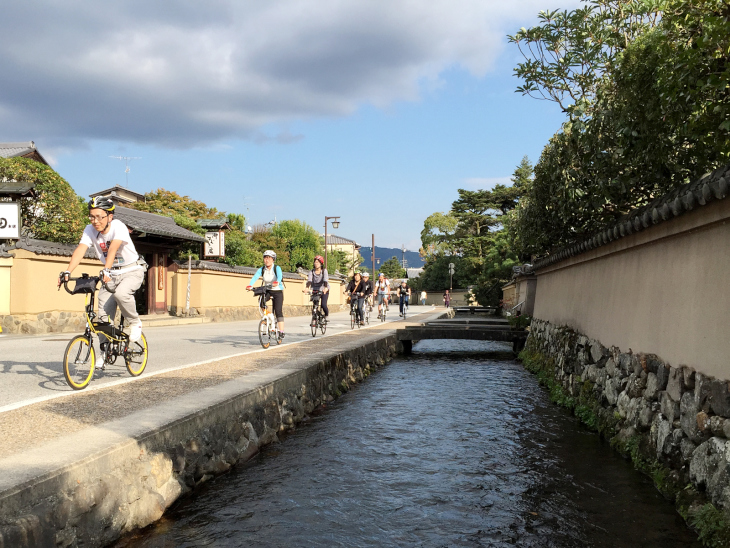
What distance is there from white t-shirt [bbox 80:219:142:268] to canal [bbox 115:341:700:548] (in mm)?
2755

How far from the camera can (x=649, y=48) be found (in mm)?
6445

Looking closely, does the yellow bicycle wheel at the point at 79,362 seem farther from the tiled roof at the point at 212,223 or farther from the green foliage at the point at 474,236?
the green foliage at the point at 474,236

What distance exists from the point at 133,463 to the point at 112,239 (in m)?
3.31

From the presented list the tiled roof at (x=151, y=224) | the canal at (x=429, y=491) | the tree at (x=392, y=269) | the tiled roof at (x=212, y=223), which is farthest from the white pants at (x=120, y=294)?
the tree at (x=392, y=269)

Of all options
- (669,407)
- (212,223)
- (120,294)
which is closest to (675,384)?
(669,407)

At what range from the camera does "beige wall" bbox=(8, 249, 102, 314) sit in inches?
661

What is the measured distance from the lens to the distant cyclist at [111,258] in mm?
6684

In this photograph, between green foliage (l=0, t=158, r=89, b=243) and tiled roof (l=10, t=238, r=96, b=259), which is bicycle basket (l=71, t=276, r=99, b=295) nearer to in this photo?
tiled roof (l=10, t=238, r=96, b=259)

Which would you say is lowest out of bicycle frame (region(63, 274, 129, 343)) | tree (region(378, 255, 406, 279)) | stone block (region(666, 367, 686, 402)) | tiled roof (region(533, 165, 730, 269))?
stone block (region(666, 367, 686, 402))

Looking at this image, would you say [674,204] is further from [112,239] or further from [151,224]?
[151,224]

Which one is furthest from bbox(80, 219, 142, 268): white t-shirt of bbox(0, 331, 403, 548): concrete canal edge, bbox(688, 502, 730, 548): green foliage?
bbox(688, 502, 730, 548): green foliage

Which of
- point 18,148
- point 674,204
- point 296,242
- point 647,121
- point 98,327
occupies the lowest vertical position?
point 98,327

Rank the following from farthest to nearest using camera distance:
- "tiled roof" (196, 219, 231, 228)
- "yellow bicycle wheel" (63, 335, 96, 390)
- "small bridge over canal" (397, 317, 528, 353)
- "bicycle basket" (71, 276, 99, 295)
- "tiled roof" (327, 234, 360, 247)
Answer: "tiled roof" (327, 234, 360, 247) < "tiled roof" (196, 219, 231, 228) < "small bridge over canal" (397, 317, 528, 353) < "bicycle basket" (71, 276, 99, 295) < "yellow bicycle wheel" (63, 335, 96, 390)

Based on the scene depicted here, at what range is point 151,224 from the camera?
25.0 metres
